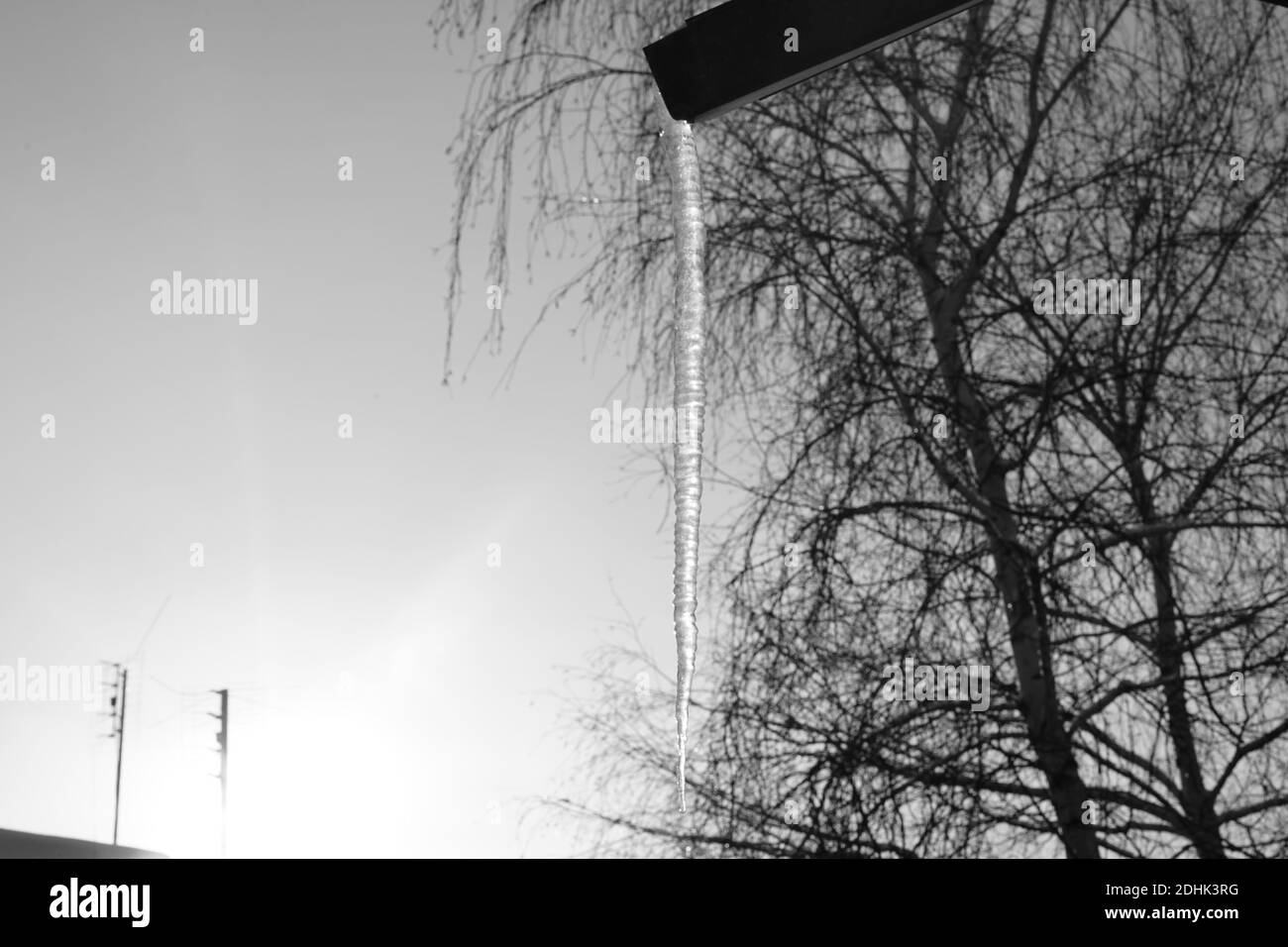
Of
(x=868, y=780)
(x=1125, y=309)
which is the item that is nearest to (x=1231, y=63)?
(x=1125, y=309)

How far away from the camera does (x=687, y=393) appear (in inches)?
11.2

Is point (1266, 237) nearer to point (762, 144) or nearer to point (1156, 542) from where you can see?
point (1156, 542)

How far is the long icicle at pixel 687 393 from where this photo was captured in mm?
274

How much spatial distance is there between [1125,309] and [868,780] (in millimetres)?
650

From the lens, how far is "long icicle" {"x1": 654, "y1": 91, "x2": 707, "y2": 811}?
27 cm

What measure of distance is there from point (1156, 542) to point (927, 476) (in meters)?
0.29

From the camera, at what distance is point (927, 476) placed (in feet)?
4.72
